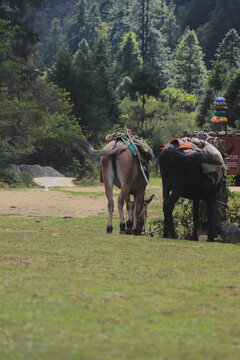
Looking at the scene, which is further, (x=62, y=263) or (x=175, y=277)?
(x=62, y=263)

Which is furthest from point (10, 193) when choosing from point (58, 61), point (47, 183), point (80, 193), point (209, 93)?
point (209, 93)

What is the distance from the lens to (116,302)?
18.2ft

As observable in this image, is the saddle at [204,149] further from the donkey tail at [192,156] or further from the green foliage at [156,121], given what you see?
the green foliage at [156,121]

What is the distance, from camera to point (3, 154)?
3212cm

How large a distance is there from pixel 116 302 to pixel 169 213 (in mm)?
6136

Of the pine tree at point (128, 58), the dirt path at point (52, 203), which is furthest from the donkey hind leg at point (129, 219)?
the pine tree at point (128, 58)

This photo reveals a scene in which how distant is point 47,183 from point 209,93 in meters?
32.2

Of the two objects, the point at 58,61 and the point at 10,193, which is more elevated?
the point at 58,61

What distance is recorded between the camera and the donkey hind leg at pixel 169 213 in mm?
11398

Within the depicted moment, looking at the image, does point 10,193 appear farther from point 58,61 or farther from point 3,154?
point 58,61

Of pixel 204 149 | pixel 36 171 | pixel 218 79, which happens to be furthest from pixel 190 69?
pixel 204 149

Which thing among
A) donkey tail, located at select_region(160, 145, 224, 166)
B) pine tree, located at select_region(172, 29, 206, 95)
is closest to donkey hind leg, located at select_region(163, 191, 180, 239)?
donkey tail, located at select_region(160, 145, 224, 166)

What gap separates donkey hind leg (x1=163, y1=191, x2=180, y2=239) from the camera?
11398mm

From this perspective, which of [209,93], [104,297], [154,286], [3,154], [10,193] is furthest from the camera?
[209,93]
